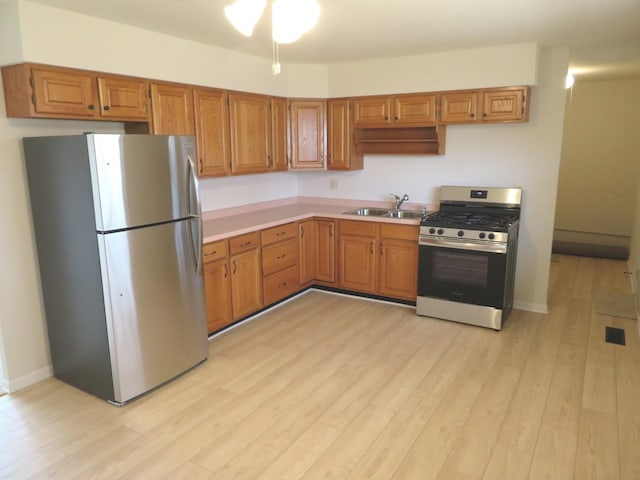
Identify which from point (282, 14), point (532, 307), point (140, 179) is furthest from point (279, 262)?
point (282, 14)

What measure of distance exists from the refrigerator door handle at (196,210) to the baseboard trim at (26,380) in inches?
49.7

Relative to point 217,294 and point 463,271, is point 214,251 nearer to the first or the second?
point 217,294

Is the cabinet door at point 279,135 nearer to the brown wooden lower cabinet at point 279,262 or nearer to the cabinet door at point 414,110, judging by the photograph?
the brown wooden lower cabinet at point 279,262

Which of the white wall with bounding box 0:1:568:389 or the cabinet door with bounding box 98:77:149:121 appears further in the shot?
the cabinet door with bounding box 98:77:149:121

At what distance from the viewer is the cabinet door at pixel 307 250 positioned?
463 cm

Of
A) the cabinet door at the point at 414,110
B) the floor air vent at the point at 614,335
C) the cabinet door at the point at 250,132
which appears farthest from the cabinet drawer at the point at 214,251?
the floor air vent at the point at 614,335

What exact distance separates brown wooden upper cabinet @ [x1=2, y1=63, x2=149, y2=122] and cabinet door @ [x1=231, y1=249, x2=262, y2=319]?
1.36 meters

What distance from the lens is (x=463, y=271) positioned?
156 inches

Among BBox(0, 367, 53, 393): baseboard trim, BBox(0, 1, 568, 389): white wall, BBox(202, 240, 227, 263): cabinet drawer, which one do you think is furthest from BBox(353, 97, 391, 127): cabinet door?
BBox(0, 367, 53, 393): baseboard trim

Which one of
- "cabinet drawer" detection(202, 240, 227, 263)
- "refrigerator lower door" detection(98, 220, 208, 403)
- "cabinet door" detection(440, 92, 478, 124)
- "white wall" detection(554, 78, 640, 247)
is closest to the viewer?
"refrigerator lower door" detection(98, 220, 208, 403)

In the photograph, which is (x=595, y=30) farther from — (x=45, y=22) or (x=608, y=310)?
(x=45, y=22)

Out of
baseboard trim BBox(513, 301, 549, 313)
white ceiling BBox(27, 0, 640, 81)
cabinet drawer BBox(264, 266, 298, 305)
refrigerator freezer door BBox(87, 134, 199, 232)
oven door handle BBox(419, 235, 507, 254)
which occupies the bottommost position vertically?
baseboard trim BBox(513, 301, 549, 313)

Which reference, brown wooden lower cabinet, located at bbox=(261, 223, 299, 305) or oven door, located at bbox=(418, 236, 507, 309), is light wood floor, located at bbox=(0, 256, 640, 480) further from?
brown wooden lower cabinet, located at bbox=(261, 223, 299, 305)

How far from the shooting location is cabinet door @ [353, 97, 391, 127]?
452 cm
